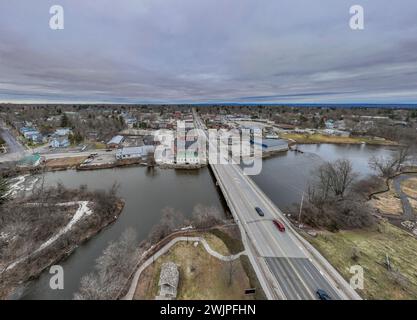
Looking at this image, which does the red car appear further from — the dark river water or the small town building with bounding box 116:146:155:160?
the small town building with bounding box 116:146:155:160

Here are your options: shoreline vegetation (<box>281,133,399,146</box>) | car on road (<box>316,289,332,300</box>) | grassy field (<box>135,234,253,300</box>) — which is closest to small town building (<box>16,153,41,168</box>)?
grassy field (<box>135,234,253,300</box>)

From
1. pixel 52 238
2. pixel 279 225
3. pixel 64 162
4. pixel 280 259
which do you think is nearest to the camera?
pixel 280 259

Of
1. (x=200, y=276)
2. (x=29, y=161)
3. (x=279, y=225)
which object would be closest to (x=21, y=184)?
(x=29, y=161)

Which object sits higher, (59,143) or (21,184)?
(59,143)

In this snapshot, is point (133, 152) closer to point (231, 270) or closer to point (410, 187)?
point (231, 270)

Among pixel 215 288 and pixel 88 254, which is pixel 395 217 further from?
pixel 88 254

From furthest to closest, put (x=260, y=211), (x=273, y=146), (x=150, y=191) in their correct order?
1. (x=273, y=146)
2. (x=150, y=191)
3. (x=260, y=211)

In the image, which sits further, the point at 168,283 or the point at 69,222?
the point at 69,222
